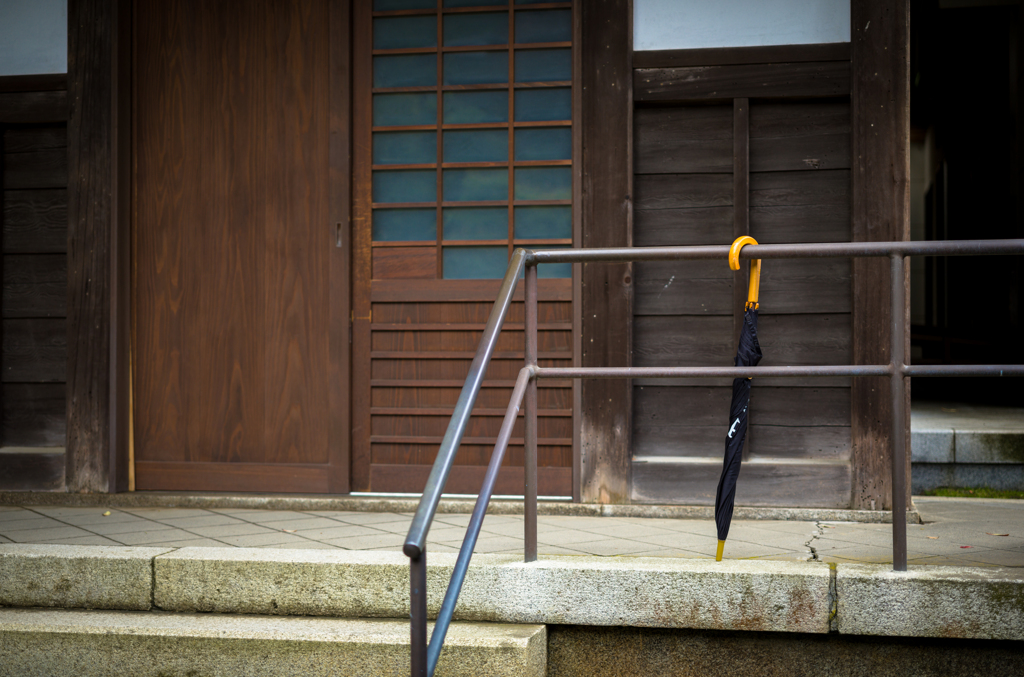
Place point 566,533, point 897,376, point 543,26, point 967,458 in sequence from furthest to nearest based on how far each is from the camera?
point 967,458 → point 543,26 → point 566,533 → point 897,376

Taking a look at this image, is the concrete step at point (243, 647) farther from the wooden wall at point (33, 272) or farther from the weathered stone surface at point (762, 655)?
the wooden wall at point (33, 272)

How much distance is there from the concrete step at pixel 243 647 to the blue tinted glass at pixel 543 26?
2785 mm

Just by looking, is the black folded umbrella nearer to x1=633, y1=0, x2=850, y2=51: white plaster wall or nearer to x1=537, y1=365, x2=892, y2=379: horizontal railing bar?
x1=537, y1=365, x2=892, y2=379: horizontal railing bar

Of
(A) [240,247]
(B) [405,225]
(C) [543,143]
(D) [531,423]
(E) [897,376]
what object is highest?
(C) [543,143]

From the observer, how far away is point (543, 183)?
14.2 feet


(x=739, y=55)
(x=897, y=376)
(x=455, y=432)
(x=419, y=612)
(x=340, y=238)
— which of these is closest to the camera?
(x=419, y=612)

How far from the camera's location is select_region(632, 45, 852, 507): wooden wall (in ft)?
13.3

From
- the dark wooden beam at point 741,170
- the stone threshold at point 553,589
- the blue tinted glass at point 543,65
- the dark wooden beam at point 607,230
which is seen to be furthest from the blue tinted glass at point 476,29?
the stone threshold at point 553,589

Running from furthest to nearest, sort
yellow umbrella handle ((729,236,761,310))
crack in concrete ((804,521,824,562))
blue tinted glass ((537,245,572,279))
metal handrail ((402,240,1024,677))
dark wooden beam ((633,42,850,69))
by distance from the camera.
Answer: blue tinted glass ((537,245,572,279)) < dark wooden beam ((633,42,850,69)) < crack in concrete ((804,521,824,562)) < yellow umbrella handle ((729,236,761,310)) < metal handrail ((402,240,1024,677))

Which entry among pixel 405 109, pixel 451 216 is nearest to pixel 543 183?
pixel 451 216

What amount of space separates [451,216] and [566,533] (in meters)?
1.70

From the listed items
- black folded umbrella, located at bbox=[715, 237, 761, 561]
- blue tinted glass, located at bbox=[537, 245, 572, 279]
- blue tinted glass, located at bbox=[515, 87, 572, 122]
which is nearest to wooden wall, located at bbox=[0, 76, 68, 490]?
blue tinted glass, located at bbox=[515, 87, 572, 122]

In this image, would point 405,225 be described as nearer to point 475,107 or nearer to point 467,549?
point 475,107

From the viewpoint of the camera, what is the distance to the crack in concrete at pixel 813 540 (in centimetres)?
304
